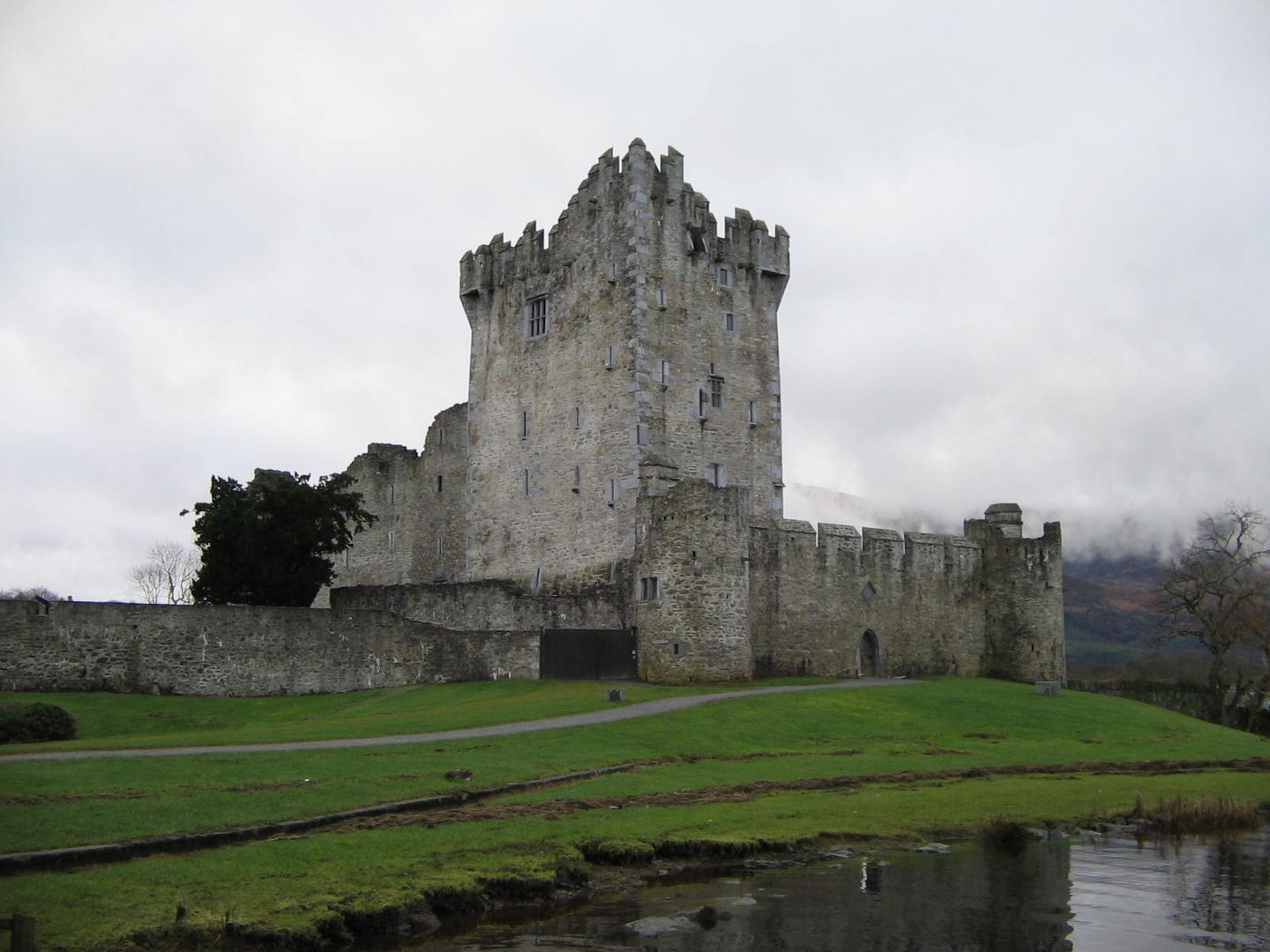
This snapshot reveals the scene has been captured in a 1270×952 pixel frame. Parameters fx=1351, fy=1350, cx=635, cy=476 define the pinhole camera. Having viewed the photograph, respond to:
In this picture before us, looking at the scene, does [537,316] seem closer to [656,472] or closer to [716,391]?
[716,391]

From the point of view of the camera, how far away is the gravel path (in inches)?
991

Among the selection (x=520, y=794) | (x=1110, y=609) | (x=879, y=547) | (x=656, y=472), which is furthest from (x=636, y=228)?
(x=1110, y=609)

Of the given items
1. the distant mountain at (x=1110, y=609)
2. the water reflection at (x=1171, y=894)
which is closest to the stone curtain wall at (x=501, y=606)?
the water reflection at (x=1171, y=894)

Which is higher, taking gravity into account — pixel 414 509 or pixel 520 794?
pixel 414 509

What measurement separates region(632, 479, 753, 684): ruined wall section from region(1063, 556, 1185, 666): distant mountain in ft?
247

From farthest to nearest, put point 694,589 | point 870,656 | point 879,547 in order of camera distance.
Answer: point 879,547, point 870,656, point 694,589

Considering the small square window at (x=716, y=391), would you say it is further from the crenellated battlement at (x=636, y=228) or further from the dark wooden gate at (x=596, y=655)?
the dark wooden gate at (x=596, y=655)

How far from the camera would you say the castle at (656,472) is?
1807 inches

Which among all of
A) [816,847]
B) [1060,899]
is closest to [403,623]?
[816,847]

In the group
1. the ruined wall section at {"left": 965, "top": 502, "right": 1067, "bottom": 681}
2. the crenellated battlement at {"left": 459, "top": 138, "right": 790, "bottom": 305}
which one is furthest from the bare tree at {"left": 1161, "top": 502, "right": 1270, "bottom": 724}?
the crenellated battlement at {"left": 459, "top": 138, "right": 790, "bottom": 305}

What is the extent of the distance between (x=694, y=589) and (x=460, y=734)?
13623 mm

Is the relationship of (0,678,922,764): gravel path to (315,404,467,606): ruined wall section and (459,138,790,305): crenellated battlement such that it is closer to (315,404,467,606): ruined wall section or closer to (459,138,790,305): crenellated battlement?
(459,138,790,305): crenellated battlement

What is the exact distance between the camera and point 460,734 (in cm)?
2909

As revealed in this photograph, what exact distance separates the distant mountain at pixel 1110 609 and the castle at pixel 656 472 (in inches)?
2517
